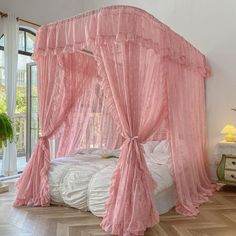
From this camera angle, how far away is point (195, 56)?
14.4ft

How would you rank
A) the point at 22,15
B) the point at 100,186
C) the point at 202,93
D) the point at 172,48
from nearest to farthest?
the point at 100,186 < the point at 172,48 < the point at 202,93 < the point at 22,15

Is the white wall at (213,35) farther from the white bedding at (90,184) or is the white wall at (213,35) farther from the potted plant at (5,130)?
the potted plant at (5,130)

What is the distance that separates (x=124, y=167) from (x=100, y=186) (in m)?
0.44

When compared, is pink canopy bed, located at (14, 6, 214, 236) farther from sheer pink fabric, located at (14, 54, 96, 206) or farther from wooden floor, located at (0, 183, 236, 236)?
wooden floor, located at (0, 183, 236, 236)

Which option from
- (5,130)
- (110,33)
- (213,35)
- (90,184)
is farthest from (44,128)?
(213,35)

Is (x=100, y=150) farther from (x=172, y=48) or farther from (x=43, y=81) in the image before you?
(x=172, y=48)

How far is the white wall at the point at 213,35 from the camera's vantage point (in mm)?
4863

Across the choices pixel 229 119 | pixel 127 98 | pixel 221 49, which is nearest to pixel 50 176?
pixel 127 98

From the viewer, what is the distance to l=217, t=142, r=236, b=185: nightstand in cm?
446

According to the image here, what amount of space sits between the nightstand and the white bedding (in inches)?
51.1

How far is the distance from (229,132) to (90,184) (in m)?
2.44

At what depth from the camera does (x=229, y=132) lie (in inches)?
177

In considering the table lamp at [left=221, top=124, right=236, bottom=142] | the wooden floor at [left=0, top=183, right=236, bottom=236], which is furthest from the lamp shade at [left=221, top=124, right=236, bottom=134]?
the wooden floor at [left=0, top=183, right=236, bottom=236]

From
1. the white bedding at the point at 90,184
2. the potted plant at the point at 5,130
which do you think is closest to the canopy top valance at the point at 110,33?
the potted plant at the point at 5,130
